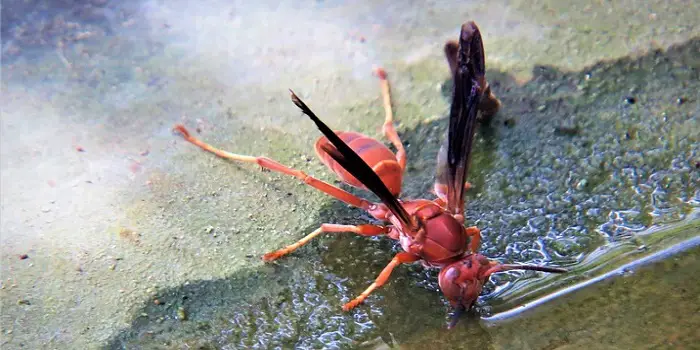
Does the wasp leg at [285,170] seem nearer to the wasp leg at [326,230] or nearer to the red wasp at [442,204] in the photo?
the red wasp at [442,204]

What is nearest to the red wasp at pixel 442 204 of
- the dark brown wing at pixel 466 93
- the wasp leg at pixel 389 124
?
the dark brown wing at pixel 466 93

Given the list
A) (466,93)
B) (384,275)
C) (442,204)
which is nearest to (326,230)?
(384,275)

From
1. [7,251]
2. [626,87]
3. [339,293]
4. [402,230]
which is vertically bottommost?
[7,251]

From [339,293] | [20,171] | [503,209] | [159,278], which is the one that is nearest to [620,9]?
[503,209]

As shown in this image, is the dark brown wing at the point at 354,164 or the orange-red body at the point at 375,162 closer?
the dark brown wing at the point at 354,164

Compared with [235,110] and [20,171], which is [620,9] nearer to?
[235,110]
